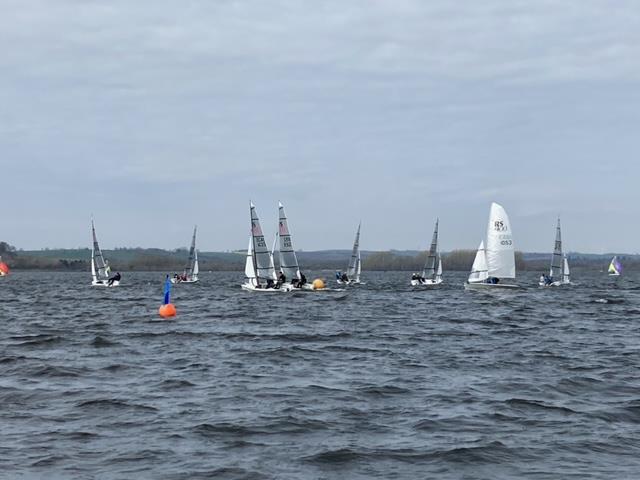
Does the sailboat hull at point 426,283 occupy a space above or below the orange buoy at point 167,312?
below

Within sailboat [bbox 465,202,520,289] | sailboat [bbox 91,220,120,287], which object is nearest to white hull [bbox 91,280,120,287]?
sailboat [bbox 91,220,120,287]

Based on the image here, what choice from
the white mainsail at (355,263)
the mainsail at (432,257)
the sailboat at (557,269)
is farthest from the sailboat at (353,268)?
the sailboat at (557,269)

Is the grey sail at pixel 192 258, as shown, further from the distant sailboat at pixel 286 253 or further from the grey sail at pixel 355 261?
the distant sailboat at pixel 286 253

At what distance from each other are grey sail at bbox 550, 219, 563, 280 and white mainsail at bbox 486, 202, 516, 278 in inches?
886

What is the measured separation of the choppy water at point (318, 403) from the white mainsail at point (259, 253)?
30.5 meters

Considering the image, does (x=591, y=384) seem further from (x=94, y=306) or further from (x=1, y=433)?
(x=94, y=306)

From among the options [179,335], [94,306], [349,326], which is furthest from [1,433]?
[94,306]

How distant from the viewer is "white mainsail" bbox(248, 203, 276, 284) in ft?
211

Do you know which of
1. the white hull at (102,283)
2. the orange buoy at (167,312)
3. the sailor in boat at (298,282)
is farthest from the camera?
the white hull at (102,283)

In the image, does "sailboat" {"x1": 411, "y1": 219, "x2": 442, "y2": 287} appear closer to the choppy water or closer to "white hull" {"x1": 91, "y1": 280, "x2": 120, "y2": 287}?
"white hull" {"x1": 91, "y1": 280, "x2": 120, "y2": 287}

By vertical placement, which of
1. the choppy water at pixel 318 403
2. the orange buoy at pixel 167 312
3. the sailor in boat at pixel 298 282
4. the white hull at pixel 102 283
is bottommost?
the choppy water at pixel 318 403

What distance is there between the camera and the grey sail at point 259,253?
211 ft

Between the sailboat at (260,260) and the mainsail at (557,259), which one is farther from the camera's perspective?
the mainsail at (557,259)

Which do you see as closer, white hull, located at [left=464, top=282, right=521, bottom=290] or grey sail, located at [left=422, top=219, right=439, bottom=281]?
white hull, located at [left=464, top=282, right=521, bottom=290]
